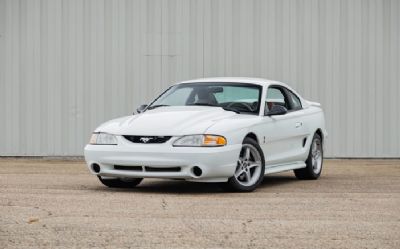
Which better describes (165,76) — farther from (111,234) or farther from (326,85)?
(111,234)

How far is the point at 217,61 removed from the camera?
1889cm

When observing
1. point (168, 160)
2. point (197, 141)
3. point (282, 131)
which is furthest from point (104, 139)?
point (282, 131)

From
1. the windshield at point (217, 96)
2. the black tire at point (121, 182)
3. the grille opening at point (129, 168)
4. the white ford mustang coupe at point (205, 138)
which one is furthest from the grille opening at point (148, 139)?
the windshield at point (217, 96)

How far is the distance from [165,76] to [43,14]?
2.62m

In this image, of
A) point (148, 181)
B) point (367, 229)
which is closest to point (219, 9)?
point (148, 181)

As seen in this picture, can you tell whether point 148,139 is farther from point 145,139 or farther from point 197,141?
point 197,141

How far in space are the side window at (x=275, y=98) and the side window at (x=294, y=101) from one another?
0.17 m

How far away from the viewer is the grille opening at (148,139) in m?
10.6

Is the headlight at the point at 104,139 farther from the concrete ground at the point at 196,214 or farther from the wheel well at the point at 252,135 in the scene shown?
the wheel well at the point at 252,135

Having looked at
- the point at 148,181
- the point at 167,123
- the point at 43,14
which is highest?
the point at 43,14

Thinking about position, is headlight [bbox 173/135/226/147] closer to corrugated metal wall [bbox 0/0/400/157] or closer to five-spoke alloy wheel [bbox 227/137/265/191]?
five-spoke alloy wheel [bbox 227/137/265/191]

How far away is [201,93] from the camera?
12.1 m

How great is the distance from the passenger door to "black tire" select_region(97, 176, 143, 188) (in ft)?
5.14

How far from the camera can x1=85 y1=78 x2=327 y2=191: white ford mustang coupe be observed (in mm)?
10555
